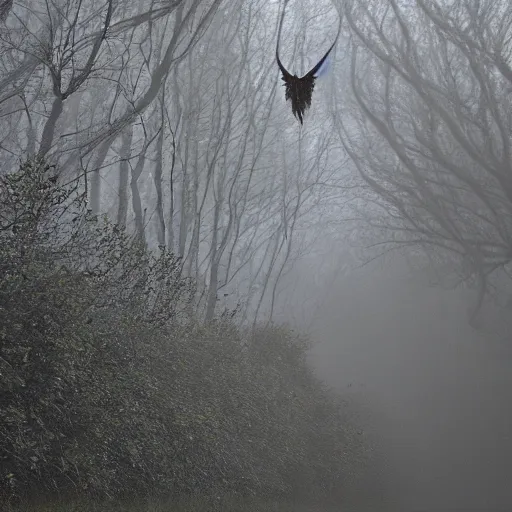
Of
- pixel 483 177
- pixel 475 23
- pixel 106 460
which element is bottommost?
pixel 106 460

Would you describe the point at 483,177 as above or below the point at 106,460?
above

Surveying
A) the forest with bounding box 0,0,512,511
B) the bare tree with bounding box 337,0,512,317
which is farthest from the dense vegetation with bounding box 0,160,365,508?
the bare tree with bounding box 337,0,512,317

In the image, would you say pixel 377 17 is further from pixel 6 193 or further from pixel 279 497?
pixel 6 193

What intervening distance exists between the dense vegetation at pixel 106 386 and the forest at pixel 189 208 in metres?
0.02

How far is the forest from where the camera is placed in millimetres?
5176

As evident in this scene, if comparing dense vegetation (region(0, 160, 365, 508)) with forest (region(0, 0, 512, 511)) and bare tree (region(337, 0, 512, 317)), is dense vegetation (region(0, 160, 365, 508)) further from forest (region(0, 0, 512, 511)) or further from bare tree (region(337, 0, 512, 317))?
bare tree (region(337, 0, 512, 317))

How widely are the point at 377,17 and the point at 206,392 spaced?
11846 millimetres

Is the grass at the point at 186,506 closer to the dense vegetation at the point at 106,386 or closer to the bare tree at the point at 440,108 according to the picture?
the dense vegetation at the point at 106,386

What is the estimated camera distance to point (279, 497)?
8.42 metres

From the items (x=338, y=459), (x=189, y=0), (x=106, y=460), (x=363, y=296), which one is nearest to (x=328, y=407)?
(x=338, y=459)

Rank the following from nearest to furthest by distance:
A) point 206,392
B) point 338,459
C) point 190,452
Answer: point 190,452, point 206,392, point 338,459

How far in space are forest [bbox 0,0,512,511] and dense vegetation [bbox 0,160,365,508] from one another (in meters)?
0.02

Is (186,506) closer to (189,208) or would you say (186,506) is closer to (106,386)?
(106,386)

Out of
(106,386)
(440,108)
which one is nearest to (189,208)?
(440,108)
